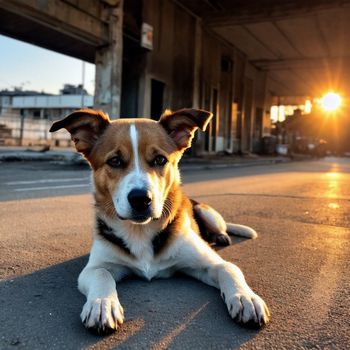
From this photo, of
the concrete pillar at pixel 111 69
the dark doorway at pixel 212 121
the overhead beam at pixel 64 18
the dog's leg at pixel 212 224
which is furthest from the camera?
the dark doorway at pixel 212 121

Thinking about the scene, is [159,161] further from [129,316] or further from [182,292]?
[129,316]

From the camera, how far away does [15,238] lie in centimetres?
447

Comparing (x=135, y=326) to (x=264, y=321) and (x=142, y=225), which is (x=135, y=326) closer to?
(x=264, y=321)

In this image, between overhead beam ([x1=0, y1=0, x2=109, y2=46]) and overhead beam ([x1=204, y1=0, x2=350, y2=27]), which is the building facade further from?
overhead beam ([x1=0, y1=0, x2=109, y2=46])

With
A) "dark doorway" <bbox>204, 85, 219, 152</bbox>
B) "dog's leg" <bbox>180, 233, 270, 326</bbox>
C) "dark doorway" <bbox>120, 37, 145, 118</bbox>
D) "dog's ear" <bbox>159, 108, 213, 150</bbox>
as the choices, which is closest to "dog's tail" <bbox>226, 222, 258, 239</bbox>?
"dog's ear" <bbox>159, 108, 213, 150</bbox>

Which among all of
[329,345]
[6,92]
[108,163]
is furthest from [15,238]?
[6,92]

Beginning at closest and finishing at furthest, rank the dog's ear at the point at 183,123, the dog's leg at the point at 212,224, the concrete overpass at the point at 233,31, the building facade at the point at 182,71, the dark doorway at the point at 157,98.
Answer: the dog's ear at the point at 183,123 < the dog's leg at the point at 212,224 < the concrete overpass at the point at 233,31 < the building facade at the point at 182,71 < the dark doorway at the point at 157,98

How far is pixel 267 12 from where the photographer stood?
799 inches

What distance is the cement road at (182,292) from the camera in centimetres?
226

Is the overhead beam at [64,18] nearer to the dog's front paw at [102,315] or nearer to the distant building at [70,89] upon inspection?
the dog's front paw at [102,315]

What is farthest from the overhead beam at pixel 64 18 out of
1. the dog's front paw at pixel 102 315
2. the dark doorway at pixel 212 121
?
the dog's front paw at pixel 102 315

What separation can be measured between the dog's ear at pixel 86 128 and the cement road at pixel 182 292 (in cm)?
102

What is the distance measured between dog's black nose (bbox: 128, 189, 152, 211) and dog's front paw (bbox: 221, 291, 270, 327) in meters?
0.84

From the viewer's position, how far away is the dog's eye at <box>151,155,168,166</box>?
3.30 metres
